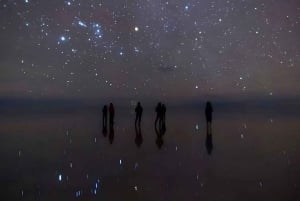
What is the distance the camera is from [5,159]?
41.9ft

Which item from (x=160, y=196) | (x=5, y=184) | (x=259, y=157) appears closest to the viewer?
(x=160, y=196)

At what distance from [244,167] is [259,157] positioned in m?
1.76

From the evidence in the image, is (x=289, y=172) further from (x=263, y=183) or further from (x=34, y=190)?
(x=34, y=190)

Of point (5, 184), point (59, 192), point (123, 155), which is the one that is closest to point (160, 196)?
point (59, 192)

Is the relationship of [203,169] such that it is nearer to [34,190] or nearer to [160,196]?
[160,196]

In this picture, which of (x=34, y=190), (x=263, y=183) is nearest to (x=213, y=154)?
(x=263, y=183)

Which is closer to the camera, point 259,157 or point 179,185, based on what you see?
point 179,185

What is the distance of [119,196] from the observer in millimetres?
8312

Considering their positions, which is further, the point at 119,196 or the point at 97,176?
the point at 97,176

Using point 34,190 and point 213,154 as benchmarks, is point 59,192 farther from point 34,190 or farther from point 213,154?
point 213,154

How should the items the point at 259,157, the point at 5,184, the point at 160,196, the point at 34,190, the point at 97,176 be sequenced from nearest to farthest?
the point at 160,196, the point at 34,190, the point at 5,184, the point at 97,176, the point at 259,157

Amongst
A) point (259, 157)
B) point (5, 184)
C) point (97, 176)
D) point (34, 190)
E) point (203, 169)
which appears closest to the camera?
point (34, 190)

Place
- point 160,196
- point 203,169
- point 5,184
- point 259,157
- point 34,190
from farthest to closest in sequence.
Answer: point 259,157
point 203,169
point 5,184
point 34,190
point 160,196

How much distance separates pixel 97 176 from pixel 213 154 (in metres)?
4.35
